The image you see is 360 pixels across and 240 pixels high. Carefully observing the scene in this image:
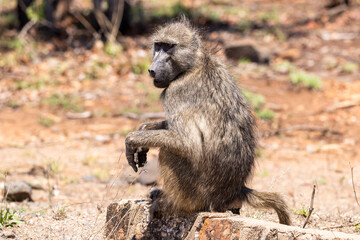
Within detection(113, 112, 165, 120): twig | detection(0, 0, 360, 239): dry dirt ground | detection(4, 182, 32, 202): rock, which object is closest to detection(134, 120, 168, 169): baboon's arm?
detection(0, 0, 360, 239): dry dirt ground

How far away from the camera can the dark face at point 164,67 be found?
12.0 feet

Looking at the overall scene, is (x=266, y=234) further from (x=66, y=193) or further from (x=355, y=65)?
(x=355, y=65)

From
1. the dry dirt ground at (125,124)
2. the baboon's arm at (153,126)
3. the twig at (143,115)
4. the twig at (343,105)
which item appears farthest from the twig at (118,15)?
the baboon's arm at (153,126)

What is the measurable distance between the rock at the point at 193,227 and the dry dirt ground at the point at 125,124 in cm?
20

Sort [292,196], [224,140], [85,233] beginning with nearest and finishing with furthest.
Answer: [224,140], [85,233], [292,196]

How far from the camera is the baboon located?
344 cm

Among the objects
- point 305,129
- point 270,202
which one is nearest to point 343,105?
point 305,129

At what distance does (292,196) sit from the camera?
213 inches

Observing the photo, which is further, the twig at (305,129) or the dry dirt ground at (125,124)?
the twig at (305,129)

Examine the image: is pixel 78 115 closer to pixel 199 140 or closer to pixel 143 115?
pixel 143 115

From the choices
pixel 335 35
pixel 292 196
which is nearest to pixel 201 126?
pixel 292 196

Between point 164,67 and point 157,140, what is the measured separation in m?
0.57

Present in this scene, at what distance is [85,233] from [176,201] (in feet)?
2.83

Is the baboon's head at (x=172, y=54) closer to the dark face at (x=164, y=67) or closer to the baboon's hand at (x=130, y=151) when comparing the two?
the dark face at (x=164, y=67)
